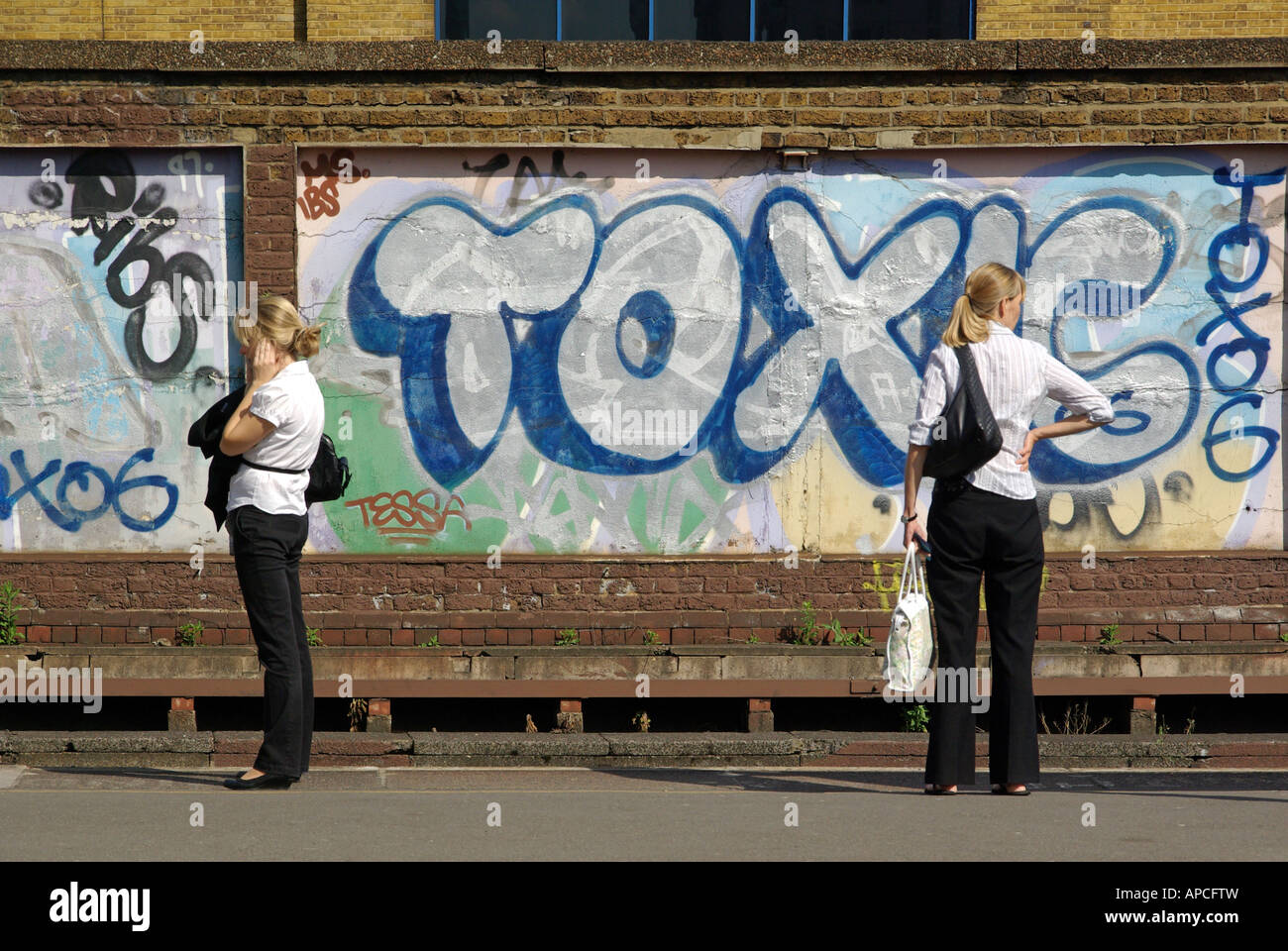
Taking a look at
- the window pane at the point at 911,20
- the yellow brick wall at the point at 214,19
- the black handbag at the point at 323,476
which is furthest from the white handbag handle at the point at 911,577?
the yellow brick wall at the point at 214,19

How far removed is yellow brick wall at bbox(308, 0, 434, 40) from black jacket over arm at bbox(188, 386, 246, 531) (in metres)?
5.16

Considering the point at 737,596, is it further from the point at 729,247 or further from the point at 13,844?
the point at 13,844

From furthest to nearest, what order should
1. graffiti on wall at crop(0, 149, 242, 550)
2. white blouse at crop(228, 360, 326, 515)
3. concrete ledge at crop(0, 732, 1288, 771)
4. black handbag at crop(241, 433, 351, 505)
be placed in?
graffiti on wall at crop(0, 149, 242, 550) → concrete ledge at crop(0, 732, 1288, 771) → black handbag at crop(241, 433, 351, 505) → white blouse at crop(228, 360, 326, 515)

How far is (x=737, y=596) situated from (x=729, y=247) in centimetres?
224

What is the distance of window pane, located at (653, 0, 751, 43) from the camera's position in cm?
1049

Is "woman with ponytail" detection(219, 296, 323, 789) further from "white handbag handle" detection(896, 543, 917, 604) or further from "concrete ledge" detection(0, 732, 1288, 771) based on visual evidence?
"white handbag handle" detection(896, 543, 917, 604)

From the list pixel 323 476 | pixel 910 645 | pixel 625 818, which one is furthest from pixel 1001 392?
pixel 323 476

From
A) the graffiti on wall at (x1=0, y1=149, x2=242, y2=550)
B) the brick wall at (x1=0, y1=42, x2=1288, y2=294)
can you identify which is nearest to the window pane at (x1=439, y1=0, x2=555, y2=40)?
the brick wall at (x1=0, y1=42, x2=1288, y2=294)

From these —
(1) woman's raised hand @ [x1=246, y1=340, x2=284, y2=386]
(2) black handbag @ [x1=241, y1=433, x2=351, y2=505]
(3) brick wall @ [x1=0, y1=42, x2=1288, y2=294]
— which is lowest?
(2) black handbag @ [x1=241, y1=433, x2=351, y2=505]

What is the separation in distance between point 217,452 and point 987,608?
9.65 feet

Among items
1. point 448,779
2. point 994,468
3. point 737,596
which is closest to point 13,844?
point 448,779

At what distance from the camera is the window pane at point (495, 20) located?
1052 cm

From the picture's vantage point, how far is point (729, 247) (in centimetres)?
1002

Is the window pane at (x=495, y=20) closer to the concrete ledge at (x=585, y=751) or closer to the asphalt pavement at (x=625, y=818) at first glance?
the concrete ledge at (x=585, y=751)
